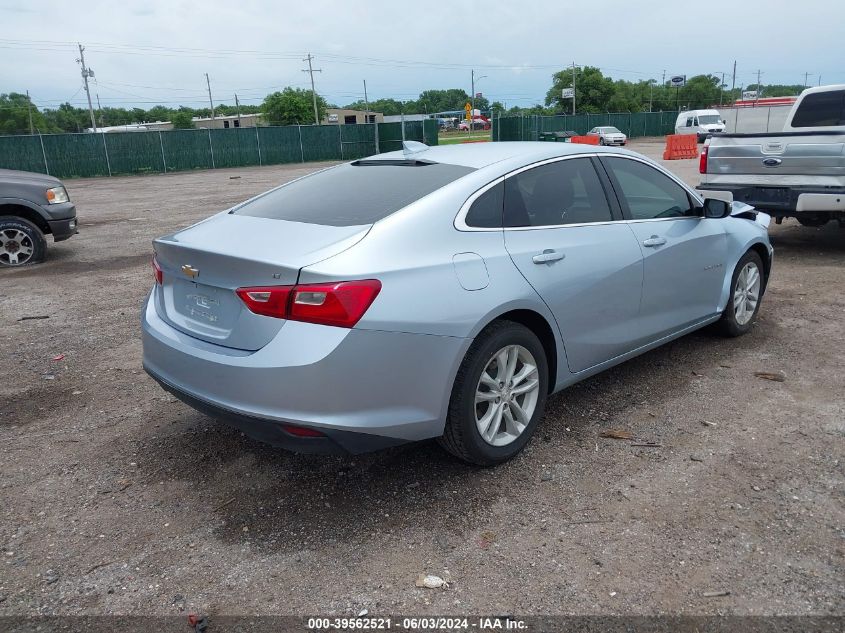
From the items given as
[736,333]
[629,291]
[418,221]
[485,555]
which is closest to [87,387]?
[418,221]

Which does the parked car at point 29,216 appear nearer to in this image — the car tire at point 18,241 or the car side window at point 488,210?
the car tire at point 18,241

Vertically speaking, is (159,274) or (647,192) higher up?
(647,192)

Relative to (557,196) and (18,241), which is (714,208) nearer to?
(557,196)

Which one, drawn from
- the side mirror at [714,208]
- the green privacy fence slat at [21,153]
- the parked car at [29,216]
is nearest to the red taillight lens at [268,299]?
the side mirror at [714,208]

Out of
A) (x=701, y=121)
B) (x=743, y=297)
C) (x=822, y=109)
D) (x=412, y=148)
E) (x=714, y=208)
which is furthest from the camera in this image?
(x=701, y=121)

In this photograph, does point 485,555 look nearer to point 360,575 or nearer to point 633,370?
point 360,575

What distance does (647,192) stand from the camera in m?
4.78

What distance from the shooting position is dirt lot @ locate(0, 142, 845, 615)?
2799 millimetres

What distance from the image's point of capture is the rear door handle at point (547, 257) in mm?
3733

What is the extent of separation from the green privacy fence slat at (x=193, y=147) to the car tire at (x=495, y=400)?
31621 millimetres

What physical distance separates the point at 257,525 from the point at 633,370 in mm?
3007

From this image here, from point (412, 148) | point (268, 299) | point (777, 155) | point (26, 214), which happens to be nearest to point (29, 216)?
point (26, 214)

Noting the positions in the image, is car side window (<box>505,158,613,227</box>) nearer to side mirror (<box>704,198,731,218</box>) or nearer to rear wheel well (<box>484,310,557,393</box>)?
rear wheel well (<box>484,310,557,393</box>)

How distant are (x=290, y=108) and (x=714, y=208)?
96245mm
